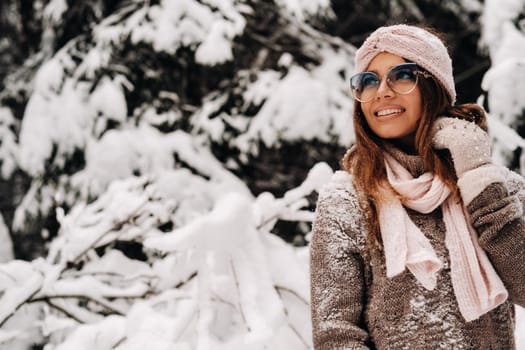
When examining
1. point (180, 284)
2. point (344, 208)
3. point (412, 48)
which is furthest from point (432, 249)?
point (180, 284)

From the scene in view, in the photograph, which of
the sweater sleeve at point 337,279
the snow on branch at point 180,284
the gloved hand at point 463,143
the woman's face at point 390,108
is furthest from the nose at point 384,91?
the snow on branch at point 180,284

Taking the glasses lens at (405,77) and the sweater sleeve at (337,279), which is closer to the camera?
the sweater sleeve at (337,279)

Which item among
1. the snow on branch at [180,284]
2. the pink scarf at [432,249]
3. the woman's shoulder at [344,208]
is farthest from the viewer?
the snow on branch at [180,284]

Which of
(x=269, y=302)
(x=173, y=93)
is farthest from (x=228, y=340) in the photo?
(x=173, y=93)

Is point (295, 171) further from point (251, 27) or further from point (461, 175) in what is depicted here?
point (461, 175)

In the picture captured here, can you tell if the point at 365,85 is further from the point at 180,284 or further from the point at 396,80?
the point at 180,284

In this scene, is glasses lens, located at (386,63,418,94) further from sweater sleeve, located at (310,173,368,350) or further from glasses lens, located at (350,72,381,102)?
sweater sleeve, located at (310,173,368,350)

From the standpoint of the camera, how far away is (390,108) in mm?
1429

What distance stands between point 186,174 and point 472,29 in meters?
3.14

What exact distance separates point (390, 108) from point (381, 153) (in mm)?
125

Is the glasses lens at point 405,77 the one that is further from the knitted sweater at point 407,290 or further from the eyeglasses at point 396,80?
the knitted sweater at point 407,290

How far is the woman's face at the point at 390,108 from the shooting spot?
1.42 meters

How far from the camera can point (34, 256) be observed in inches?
192

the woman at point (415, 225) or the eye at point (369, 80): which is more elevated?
the eye at point (369, 80)
